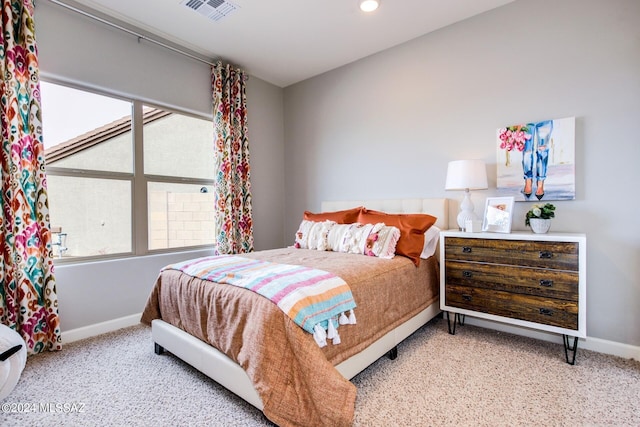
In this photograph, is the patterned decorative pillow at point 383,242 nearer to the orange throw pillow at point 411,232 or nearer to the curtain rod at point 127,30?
the orange throw pillow at point 411,232

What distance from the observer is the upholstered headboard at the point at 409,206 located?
2914 millimetres

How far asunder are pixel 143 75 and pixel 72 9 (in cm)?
66

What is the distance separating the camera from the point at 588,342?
7.59ft

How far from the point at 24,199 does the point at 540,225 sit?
3.76 metres

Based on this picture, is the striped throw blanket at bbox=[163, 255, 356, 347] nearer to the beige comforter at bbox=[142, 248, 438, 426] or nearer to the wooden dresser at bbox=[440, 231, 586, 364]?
the beige comforter at bbox=[142, 248, 438, 426]

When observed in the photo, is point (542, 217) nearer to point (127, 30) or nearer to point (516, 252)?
point (516, 252)

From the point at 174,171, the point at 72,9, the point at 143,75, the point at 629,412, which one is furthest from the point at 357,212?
the point at 72,9

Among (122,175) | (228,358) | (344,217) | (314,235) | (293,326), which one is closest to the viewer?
(293,326)

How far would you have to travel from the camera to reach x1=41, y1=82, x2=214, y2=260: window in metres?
2.61

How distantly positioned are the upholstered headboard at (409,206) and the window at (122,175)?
5.36 feet

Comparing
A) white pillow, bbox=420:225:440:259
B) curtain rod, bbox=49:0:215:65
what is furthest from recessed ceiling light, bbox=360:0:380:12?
white pillow, bbox=420:225:440:259

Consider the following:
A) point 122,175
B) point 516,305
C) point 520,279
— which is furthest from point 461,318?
point 122,175

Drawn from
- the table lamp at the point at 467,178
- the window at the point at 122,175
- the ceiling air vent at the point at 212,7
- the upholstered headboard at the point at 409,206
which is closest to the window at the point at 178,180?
the window at the point at 122,175

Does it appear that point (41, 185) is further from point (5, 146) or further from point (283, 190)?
point (283, 190)
